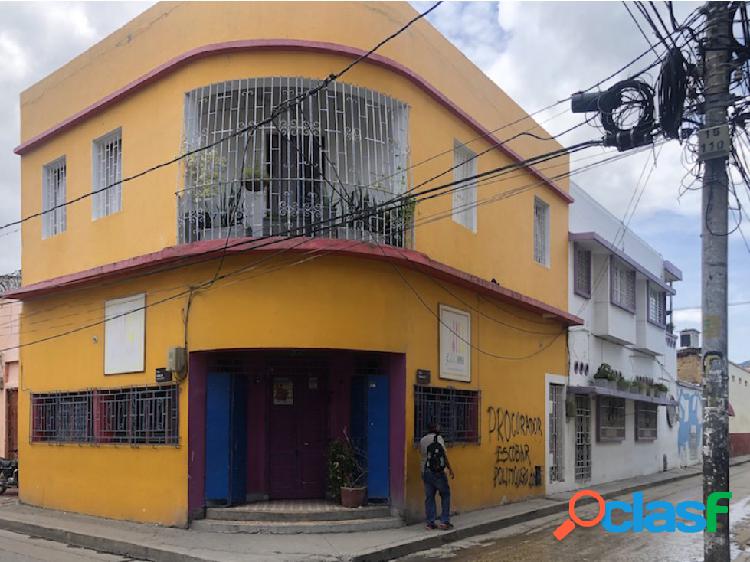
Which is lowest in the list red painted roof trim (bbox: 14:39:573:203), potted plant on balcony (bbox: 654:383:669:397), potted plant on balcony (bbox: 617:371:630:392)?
potted plant on balcony (bbox: 654:383:669:397)

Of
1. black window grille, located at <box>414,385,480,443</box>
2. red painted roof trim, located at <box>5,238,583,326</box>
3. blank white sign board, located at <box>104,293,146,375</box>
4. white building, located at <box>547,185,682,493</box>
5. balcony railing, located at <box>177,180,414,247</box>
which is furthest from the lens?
white building, located at <box>547,185,682,493</box>

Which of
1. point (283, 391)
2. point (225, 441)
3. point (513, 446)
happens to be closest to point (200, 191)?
point (283, 391)

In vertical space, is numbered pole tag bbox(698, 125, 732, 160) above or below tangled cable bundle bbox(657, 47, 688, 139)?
below

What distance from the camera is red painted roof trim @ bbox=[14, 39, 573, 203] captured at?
43.0ft

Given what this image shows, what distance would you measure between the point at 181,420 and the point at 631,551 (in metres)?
6.86

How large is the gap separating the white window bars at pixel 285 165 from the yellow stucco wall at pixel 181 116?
0.27 m

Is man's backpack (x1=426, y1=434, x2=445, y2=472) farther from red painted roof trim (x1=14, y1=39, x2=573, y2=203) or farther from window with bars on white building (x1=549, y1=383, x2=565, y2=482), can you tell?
window with bars on white building (x1=549, y1=383, x2=565, y2=482)

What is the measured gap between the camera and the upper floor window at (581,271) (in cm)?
2117

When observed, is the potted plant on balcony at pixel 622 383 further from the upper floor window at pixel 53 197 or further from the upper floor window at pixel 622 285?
the upper floor window at pixel 53 197

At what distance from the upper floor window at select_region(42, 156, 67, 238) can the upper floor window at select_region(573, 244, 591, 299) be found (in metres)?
12.0

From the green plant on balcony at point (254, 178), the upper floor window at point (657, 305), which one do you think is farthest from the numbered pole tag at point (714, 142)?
the upper floor window at point (657, 305)

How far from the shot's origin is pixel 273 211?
516 inches

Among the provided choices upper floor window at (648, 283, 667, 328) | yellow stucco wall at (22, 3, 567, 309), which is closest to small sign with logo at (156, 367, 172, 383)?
yellow stucco wall at (22, 3, 567, 309)

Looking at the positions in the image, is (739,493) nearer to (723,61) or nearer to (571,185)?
(571,185)
